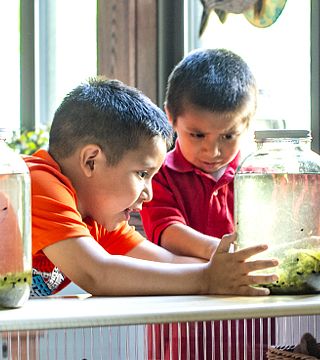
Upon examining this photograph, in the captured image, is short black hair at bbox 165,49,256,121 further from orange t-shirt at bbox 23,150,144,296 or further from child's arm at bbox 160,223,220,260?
orange t-shirt at bbox 23,150,144,296

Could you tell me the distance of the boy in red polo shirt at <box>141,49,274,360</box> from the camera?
170 centimetres

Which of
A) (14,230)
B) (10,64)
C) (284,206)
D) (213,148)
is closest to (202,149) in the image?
(213,148)

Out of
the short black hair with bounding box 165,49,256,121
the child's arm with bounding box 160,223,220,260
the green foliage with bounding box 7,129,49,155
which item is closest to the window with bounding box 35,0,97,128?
the green foliage with bounding box 7,129,49,155

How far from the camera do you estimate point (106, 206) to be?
1.42 meters

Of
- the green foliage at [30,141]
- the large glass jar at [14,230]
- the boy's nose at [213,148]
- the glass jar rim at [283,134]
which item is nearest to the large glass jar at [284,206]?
the glass jar rim at [283,134]

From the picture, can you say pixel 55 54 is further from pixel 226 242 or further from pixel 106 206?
pixel 226 242

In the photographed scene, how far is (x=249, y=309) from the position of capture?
1.03 meters

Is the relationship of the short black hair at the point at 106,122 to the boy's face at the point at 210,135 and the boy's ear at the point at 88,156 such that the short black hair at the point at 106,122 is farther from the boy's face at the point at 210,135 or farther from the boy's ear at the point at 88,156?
the boy's face at the point at 210,135

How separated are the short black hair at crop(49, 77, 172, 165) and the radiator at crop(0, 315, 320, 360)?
0.40 meters

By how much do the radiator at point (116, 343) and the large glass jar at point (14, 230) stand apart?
3.6 inches

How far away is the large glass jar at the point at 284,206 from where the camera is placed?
118cm

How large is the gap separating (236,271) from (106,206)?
304 millimetres

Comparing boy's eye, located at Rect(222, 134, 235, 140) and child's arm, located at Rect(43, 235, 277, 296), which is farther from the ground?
boy's eye, located at Rect(222, 134, 235, 140)

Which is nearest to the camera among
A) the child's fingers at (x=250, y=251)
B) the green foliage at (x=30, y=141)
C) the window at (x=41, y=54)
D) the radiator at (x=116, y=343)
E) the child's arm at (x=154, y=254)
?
the radiator at (x=116, y=343)
